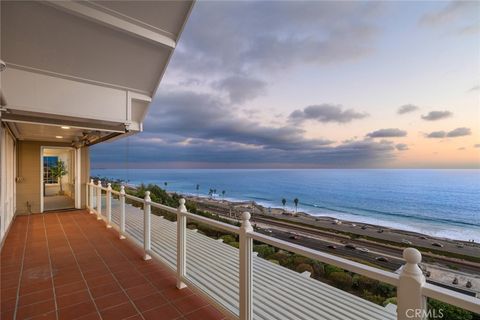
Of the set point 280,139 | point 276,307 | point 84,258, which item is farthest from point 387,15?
point 280,139

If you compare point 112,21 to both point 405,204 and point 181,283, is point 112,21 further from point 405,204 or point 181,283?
point 405,204

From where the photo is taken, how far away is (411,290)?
107 centimetres

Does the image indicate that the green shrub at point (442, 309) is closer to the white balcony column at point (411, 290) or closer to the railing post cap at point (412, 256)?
the white balcony column at point (411, 290)

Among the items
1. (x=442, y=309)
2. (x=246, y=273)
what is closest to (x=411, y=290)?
(x=442, y=309)

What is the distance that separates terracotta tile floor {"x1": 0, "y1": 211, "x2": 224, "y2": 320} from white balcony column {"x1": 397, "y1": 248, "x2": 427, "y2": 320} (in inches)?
74.1

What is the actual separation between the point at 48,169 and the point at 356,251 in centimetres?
2555

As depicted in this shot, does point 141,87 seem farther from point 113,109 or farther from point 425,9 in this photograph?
point 425,9

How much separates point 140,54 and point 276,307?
13.5ft

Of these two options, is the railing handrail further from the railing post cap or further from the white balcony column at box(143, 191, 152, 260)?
the white balcony column at box(143, 191, 152, 260)

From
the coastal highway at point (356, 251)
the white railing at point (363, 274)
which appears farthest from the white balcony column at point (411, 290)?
the coastal highway at point (356, 251)

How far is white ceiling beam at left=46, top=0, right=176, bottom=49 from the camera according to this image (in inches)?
112

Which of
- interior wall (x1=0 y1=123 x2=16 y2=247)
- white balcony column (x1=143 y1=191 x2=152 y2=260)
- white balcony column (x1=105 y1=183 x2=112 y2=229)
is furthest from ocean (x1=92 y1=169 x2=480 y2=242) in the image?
white balcony column (x1=143 y1=191 x2=152 y2=260)

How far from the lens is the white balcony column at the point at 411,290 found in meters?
1.04

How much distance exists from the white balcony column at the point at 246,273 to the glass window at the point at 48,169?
600 inches
